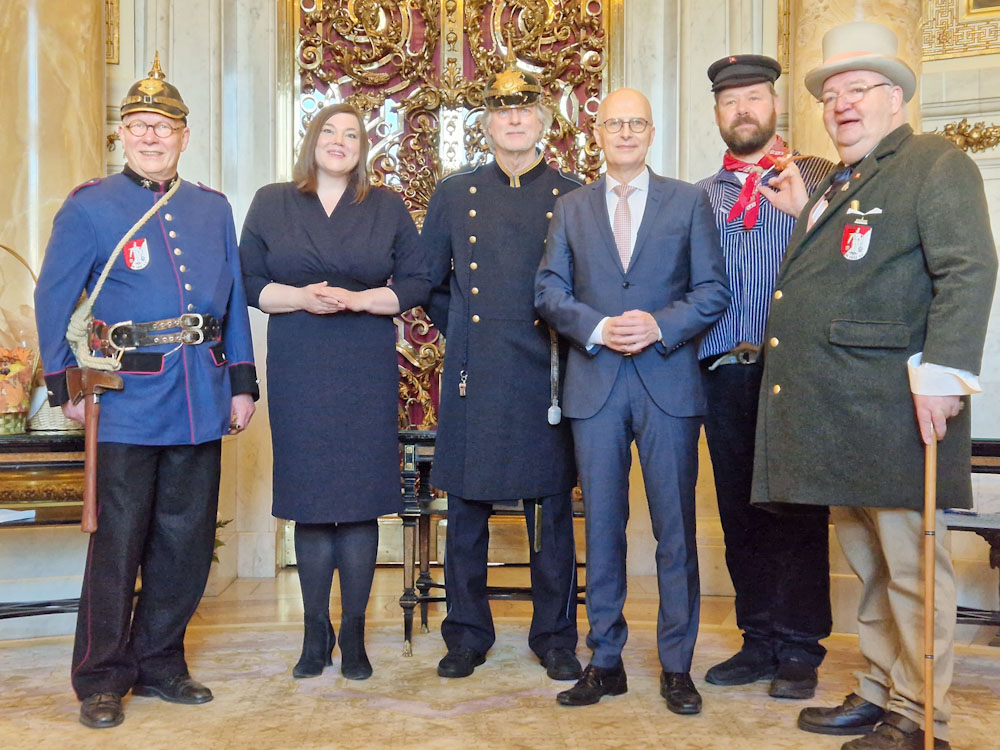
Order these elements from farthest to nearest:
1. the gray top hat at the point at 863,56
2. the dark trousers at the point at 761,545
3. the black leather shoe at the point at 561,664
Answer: the black leather shoe at the point at 561,664 → the dark trousers at the point at 761,545 → the gray top hat at the point at 863,56

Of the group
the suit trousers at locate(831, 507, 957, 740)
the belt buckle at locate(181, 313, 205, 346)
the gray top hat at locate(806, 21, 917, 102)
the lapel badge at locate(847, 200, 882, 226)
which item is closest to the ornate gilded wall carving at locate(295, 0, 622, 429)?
the belt buckle at locate(181, 313, 205, 346)

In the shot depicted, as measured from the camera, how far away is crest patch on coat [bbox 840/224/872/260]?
270 centimetres

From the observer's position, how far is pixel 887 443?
8.63 ft

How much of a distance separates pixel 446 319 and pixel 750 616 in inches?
55.4

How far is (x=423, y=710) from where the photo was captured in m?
3.09

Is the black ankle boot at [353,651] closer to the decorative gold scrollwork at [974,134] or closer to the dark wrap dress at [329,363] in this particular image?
the dark wrap dress at [329,363]

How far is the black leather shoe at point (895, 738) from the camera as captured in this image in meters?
2.65

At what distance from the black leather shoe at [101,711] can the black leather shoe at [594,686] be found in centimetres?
124

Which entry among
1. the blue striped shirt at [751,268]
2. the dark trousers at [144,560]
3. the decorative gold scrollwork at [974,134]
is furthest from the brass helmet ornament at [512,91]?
the decorative gold scrollwork at [974,134]

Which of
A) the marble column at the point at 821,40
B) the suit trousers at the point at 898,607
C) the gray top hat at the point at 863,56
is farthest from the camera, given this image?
the marble column at the point at 821,40

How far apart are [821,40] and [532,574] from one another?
2.63m

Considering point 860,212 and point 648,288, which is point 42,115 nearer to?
point 648,288

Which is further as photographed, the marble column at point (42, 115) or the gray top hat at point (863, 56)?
the marble column at point (42, 115)

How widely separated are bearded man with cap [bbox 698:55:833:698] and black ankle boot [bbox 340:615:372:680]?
3.57 ft
